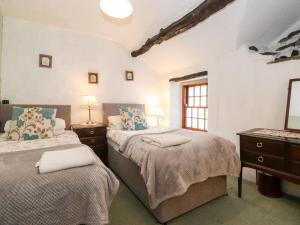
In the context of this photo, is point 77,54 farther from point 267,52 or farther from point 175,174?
point 267,52

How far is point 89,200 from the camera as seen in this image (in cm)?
118

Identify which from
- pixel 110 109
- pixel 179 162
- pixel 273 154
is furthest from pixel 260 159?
pixel 110 109

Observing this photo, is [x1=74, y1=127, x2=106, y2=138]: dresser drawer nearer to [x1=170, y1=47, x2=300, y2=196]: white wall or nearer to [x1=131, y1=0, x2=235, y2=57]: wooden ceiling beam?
[x1=131, y1=0, x2=235, y2=57]: wooden ceiling beam

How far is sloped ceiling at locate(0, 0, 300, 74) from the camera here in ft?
7.08

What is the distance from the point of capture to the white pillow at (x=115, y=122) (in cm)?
325

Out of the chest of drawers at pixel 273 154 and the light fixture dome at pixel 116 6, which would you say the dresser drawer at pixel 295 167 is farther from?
the light fixture dome at pixel 116 6

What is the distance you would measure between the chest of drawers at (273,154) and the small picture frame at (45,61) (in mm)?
3373

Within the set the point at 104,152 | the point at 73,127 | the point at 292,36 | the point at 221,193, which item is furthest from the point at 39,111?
the point at 292,36

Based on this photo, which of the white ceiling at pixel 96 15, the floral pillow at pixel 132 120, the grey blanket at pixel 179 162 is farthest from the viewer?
the floral pillow at pixel 132 120

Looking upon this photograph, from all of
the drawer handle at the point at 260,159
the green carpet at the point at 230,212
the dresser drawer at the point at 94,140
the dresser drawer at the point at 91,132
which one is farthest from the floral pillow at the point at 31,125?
the drawer handle at the point at 260,159

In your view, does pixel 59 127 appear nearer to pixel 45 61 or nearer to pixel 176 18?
pixel 45 61

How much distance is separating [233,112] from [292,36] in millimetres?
1274

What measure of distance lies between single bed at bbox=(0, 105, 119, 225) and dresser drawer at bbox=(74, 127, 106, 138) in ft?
5.25

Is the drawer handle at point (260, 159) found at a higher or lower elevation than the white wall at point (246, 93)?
lower
